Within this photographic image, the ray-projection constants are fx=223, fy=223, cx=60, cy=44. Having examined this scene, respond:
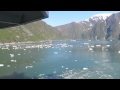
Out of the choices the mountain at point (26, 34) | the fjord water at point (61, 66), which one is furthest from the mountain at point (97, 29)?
the fjord water at point (61, 66)

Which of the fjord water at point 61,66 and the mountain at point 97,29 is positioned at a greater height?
the fjord water at point 61,66

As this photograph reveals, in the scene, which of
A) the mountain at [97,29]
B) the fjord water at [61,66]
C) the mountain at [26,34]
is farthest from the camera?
the mountain at [97,29]

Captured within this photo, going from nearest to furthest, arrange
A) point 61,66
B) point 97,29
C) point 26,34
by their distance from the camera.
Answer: point 61,66 → point 26,34 → point 97,29

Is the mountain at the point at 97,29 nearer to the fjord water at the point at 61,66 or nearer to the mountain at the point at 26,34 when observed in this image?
the mountain at the point at 26,34

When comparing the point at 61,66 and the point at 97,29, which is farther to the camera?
the point at 97,29

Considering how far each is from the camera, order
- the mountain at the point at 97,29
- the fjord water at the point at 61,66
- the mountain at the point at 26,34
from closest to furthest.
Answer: the fjord water at the point at 61,66, the mountain at the point at 26,34, the mountain at the point at 97,29

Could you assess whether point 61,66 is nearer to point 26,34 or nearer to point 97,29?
point 26,34

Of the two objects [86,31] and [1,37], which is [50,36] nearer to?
[1,37]

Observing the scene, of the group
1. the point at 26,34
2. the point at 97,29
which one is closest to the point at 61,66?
the point at 26,34
